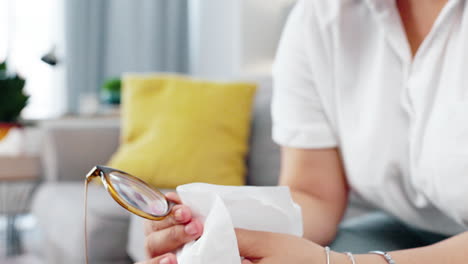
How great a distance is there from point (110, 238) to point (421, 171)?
3.06ft

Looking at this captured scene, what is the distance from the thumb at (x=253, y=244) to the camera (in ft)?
1.62

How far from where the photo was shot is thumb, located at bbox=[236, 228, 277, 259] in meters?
0.49

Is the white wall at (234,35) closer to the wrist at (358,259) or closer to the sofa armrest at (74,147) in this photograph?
the sofa armrest at (74,147)

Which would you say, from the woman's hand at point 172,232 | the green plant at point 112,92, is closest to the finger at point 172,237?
the woman's hand at point 172,232

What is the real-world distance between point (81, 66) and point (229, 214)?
298 cm

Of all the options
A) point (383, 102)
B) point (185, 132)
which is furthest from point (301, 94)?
point (185, 132)

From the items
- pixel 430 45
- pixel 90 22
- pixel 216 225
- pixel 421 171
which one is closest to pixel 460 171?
pixel 421 171

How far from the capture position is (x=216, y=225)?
48 cm

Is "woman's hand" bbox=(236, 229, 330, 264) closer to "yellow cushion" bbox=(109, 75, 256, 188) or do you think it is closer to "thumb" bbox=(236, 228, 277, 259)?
"thumb" bbox=(236, 228, 277, 259)

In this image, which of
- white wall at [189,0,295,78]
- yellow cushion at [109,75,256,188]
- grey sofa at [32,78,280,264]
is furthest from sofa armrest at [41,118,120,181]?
white wall at [189,0,295,78]

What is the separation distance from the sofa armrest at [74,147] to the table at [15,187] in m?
0.20

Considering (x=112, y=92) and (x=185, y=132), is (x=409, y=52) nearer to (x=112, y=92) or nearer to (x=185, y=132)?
(x=185, y=132)

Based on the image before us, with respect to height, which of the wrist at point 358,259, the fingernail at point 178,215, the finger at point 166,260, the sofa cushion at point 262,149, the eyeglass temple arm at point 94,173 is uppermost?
the eyeglass temple arm at point 94,173

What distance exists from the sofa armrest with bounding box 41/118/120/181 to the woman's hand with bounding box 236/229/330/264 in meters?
1.44
